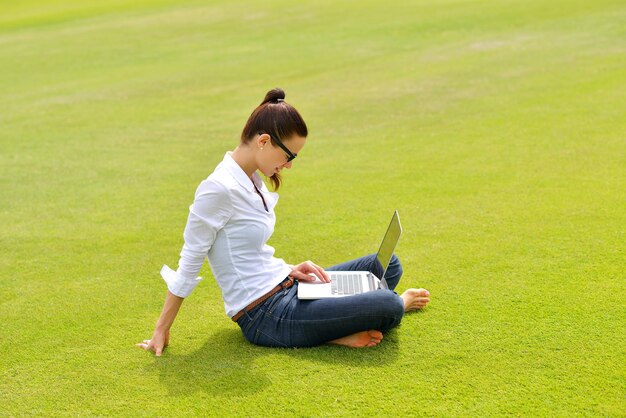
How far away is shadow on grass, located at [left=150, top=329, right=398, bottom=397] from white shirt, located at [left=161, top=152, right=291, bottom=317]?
0.75ft

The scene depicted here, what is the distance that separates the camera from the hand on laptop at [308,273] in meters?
4.52

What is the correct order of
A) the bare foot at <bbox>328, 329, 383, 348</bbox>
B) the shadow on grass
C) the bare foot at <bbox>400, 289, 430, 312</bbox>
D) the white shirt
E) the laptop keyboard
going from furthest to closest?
the bare foot at <bbox>400, 289, 430, 312</bbox> < the laptop keyboard < the bare foot at <bbox>328, 329, 383, 348</bbox> < the white shirt < the shadow on grass

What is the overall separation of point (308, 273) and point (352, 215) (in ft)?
7.35

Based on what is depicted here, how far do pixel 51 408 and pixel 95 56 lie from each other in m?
13.4

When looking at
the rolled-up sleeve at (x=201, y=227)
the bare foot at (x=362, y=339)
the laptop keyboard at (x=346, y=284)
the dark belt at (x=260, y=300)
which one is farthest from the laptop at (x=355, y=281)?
the rolled-up sleeve at (x=201, y=227)

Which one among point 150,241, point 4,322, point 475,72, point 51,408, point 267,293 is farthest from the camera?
point 475,72

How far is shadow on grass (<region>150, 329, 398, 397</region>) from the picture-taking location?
4.00 meters

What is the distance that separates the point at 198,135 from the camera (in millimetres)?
9906

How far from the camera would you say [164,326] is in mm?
4332

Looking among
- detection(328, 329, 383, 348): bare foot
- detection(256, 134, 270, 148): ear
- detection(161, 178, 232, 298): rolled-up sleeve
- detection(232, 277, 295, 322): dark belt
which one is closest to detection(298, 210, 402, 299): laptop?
detection(232, 277, 295, 322): dark belt

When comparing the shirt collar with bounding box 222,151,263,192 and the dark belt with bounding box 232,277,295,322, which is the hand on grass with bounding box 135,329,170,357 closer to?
the dark belt with bounding box 232,277,295,322

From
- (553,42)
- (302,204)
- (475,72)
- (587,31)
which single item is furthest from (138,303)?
(587,31)

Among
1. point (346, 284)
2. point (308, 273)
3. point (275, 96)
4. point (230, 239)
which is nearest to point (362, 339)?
point (346, 284)

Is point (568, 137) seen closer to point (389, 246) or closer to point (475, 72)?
point (475, 72)
